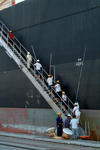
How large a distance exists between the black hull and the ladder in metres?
0.45

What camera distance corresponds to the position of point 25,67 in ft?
48.0

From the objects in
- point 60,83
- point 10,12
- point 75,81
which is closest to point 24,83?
point 60,83

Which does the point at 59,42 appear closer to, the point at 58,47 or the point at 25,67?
the point at 58,47

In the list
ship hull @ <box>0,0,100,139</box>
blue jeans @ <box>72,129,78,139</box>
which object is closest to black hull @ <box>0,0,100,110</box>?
ship hull @ <box>0,0,100,139</box>

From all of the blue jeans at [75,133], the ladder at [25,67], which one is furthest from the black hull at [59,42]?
the blue jeans at [75,133]

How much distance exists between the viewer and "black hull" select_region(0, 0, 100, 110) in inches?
495

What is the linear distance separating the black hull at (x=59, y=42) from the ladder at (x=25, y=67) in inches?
17.7

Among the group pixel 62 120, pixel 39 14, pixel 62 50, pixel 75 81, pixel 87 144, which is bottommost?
pixel 87 144

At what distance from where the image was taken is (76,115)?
12.0 m

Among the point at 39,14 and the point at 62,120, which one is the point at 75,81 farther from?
the point at 39,14

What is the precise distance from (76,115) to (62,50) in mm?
4146

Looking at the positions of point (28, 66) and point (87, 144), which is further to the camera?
point (28, 66)

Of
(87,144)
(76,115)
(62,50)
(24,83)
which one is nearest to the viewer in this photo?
(87,144)

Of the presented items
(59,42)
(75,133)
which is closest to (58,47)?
(59,42)
